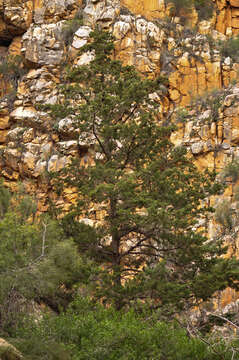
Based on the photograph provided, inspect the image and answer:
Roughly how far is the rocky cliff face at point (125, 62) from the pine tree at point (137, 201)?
1222 cm

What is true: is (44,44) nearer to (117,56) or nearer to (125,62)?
(117,56)

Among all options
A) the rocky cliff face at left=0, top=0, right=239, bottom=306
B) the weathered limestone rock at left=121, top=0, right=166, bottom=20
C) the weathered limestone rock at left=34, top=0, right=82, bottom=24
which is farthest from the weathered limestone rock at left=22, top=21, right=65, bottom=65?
the weathered limestone rock at left=121, top=0, right=166, bottom=20

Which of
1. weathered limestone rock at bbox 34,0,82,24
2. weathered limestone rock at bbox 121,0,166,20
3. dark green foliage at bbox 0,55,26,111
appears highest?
weathered limestone rock at bbox 121,0,166,20

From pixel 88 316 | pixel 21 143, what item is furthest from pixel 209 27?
pixel 88 316

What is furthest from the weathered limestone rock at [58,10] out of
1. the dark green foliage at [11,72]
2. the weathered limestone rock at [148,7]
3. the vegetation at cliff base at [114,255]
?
the vegetation at cliff base at [114,255]

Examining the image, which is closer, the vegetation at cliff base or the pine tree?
the vegetation at cliff base

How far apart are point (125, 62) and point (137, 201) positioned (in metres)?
19.1

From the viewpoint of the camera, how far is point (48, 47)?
106 feet

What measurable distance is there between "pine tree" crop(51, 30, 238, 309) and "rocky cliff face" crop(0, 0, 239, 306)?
481 inches

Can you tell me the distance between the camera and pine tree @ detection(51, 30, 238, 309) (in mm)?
12578

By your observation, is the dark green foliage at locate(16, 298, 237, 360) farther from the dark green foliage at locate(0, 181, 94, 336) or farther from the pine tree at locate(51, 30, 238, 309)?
the pine tree at locate(51, 30, 238, 309)

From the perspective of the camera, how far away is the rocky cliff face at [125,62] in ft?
95.5

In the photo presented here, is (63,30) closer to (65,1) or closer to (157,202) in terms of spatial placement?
(65,1)

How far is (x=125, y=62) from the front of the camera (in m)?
30.3
